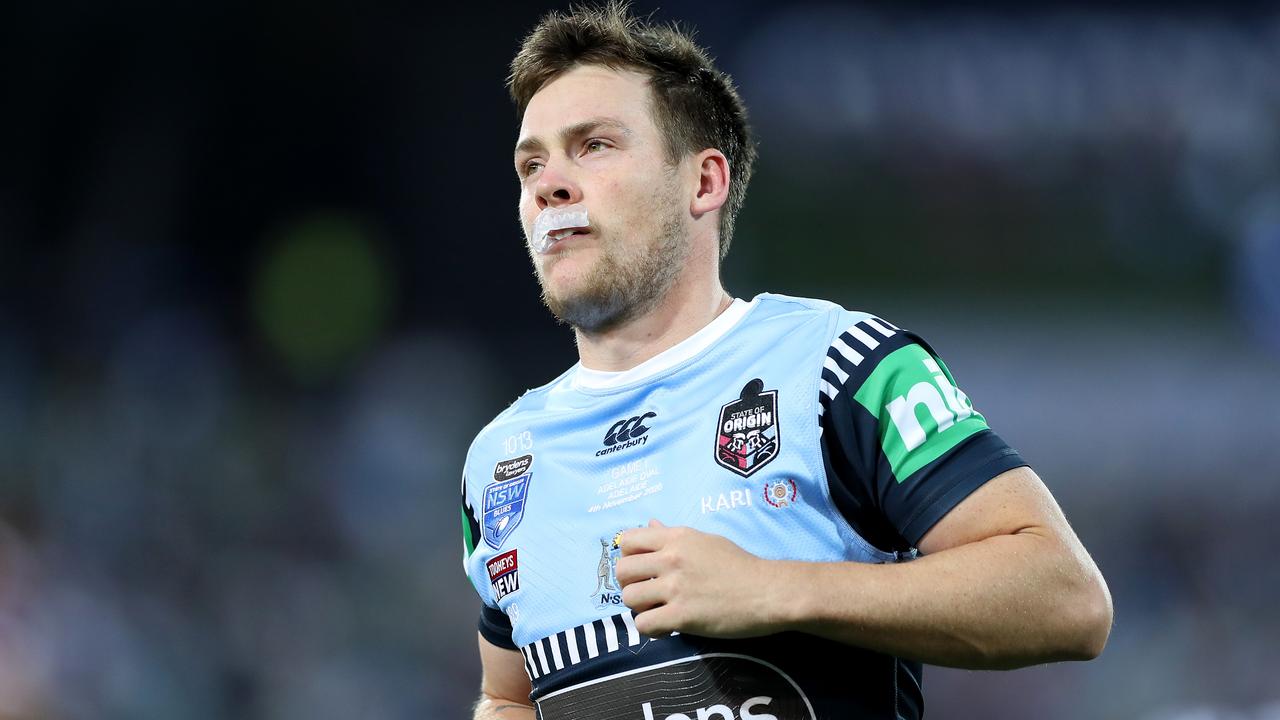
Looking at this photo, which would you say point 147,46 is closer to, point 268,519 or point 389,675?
point 268,519

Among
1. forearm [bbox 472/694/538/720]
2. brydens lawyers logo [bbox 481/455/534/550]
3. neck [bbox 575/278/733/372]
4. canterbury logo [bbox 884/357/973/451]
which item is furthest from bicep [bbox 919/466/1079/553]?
forearm [bbox 472/694/538/720]

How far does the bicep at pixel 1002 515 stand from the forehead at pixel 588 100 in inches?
44.4

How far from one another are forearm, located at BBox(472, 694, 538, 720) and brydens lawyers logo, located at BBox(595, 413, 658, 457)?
2.28 ft

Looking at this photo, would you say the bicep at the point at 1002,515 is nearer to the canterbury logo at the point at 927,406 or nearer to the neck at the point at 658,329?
the canterbury logo at the point at 927,406

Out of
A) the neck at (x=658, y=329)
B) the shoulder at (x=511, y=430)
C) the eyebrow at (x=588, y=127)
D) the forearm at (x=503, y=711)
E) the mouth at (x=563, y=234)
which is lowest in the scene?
the forearm at (x=503, y=711)

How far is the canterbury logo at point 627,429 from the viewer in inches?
97.2

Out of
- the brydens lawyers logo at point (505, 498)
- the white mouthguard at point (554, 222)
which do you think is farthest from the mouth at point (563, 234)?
the brydens lawyers logo at point (505, 498)

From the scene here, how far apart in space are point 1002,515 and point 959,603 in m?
0.19

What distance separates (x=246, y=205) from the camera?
29.6 ft

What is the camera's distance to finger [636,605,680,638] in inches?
74.0

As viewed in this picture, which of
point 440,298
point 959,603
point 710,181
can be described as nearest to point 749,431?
point 959,603

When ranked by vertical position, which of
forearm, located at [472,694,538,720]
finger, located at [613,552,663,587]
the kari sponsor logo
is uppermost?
the kari sponsor logo

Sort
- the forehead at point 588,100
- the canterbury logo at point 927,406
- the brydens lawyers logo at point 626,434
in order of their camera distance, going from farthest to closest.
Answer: the forehead at point 588,100
the brydens lawyers logo at point 626,434
the canterbury logo at point 927,406

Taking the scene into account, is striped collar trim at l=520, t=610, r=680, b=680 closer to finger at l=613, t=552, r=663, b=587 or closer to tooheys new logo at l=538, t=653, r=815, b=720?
tooheys new logo at l=538, t=653, r=815, b=720
